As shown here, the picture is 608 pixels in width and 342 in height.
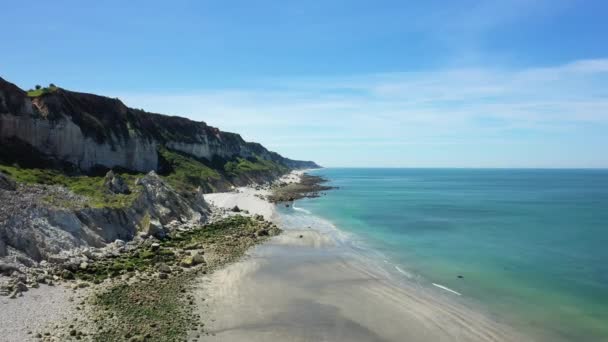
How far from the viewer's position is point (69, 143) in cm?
5769

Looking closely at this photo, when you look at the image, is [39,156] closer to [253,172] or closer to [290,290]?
[290,290]

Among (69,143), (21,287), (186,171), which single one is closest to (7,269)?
(21,287)

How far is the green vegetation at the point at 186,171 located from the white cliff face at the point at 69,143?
10.2 metres

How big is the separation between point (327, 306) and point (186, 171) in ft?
227

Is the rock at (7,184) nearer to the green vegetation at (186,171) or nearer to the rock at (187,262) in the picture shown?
the rock at (187,262)

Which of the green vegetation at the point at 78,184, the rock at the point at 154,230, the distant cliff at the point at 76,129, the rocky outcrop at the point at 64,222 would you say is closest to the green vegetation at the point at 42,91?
the distant cliff at the point at 76,129

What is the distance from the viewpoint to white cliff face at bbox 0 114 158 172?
51.5 m

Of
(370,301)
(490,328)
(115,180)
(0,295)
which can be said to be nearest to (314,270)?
(370,301)

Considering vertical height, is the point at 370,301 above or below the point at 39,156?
below

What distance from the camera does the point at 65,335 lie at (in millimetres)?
19156

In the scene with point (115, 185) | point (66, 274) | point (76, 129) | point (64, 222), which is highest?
point (76, 129)

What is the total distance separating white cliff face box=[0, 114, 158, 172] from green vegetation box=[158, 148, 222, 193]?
1019cm

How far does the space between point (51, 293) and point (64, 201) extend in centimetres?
1505

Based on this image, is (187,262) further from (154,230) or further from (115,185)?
(115,185)
